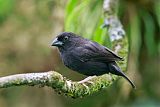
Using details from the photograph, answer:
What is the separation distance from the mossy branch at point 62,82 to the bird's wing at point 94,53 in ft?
0.40

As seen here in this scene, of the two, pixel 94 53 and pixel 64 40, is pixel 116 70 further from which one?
pixel 64 40

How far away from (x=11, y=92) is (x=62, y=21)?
3.19ft

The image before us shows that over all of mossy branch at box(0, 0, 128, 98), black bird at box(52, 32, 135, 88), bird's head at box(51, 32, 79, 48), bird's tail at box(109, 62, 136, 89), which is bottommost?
mossy branch at box(0, 0, 128, 98)

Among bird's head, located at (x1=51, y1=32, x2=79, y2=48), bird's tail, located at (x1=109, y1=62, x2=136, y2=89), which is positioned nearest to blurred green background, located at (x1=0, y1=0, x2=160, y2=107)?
bird's head, located at (x1=51, y1=32, x2=79, y2=48)

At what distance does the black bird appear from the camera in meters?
3.70

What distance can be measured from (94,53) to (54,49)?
2252 millimetres

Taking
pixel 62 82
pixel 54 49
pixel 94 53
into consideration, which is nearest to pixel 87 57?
pixel 94 53

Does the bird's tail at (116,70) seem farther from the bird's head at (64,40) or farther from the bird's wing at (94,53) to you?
the bird's head at (64,40)

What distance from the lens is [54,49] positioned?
19.6 ft

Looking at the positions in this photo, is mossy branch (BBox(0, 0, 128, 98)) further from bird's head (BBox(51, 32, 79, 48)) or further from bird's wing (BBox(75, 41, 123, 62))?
bird's head (BBox(51, 32, 79, 48))

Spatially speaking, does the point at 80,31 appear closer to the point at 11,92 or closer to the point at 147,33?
the point at 147,33

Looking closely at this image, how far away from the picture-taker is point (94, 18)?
512 cm

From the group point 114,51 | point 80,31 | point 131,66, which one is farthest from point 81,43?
point 131,66

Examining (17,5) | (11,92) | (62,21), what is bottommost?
(11,92)
